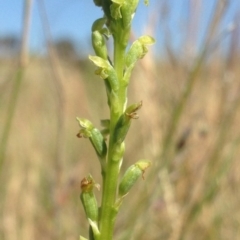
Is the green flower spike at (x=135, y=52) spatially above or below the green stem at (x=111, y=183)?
above

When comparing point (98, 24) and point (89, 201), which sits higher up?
point (98, 24)

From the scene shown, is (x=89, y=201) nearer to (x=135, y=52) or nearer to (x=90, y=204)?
(x=90, y=204)

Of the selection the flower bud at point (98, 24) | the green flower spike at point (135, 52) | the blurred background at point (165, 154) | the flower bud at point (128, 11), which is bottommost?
the blurred background at point (165, 154)

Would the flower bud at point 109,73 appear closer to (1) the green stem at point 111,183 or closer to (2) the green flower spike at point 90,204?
(1) the green stem at point 111,183

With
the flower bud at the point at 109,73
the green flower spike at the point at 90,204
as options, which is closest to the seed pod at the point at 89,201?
the green flower spike at the point at 90,204

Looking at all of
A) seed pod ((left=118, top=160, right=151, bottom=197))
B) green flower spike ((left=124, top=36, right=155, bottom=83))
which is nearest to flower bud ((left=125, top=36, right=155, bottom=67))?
green flower spike ((left=124, top=36, right=155, bottom=83))

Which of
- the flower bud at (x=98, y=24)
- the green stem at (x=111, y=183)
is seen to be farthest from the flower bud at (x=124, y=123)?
the flower bud at (x=98, y=24)

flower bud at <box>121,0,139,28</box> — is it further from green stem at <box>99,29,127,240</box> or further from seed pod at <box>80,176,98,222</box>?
seed pod at <box>80,176,98,222</box>

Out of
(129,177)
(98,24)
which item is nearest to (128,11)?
(98,24)
